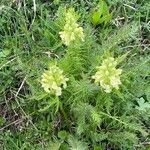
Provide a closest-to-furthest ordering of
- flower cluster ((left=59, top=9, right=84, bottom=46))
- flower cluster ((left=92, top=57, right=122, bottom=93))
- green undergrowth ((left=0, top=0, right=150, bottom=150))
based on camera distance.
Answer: flower cluster ((left=92, top=57, right=122, bottom=93))
flower cluster ((left=59, top=9, right=84, bottom=46))
green undergrowth ((left=0, top=0, right=150, bottom=150))

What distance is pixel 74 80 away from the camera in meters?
2.34

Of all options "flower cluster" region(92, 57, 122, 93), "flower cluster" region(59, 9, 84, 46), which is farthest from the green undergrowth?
"flower cluster" region(92, 57, 122, 93)

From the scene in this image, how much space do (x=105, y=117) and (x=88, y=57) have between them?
15.1 inches

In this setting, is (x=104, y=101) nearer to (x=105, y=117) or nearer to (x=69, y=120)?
(x=105, y=117)

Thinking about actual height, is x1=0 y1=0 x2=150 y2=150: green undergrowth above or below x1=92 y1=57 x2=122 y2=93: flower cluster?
below

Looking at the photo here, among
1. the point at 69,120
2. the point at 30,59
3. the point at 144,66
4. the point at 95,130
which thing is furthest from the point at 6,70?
the point at 144,66

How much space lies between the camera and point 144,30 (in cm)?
294

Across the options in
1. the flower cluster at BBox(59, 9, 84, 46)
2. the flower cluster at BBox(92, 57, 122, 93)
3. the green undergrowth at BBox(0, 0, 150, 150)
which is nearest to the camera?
the flower cluster at BBox(92, 57, 122, 93)

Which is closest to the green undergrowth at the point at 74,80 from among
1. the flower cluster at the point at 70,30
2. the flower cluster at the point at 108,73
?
the flower cluster at the point at 70,30

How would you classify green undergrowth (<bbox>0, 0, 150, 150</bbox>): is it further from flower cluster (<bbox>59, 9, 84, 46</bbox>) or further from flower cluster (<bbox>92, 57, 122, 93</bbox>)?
flower cluster (<bbox>92, 57, 122, 93</bbox>)

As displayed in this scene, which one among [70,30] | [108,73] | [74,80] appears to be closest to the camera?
[108,73]

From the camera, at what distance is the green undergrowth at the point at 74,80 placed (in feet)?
7.87

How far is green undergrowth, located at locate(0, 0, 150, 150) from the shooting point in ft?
7.87

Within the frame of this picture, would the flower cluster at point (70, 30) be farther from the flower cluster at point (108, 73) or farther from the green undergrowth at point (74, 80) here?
the flower cluster at point (108, 73)
